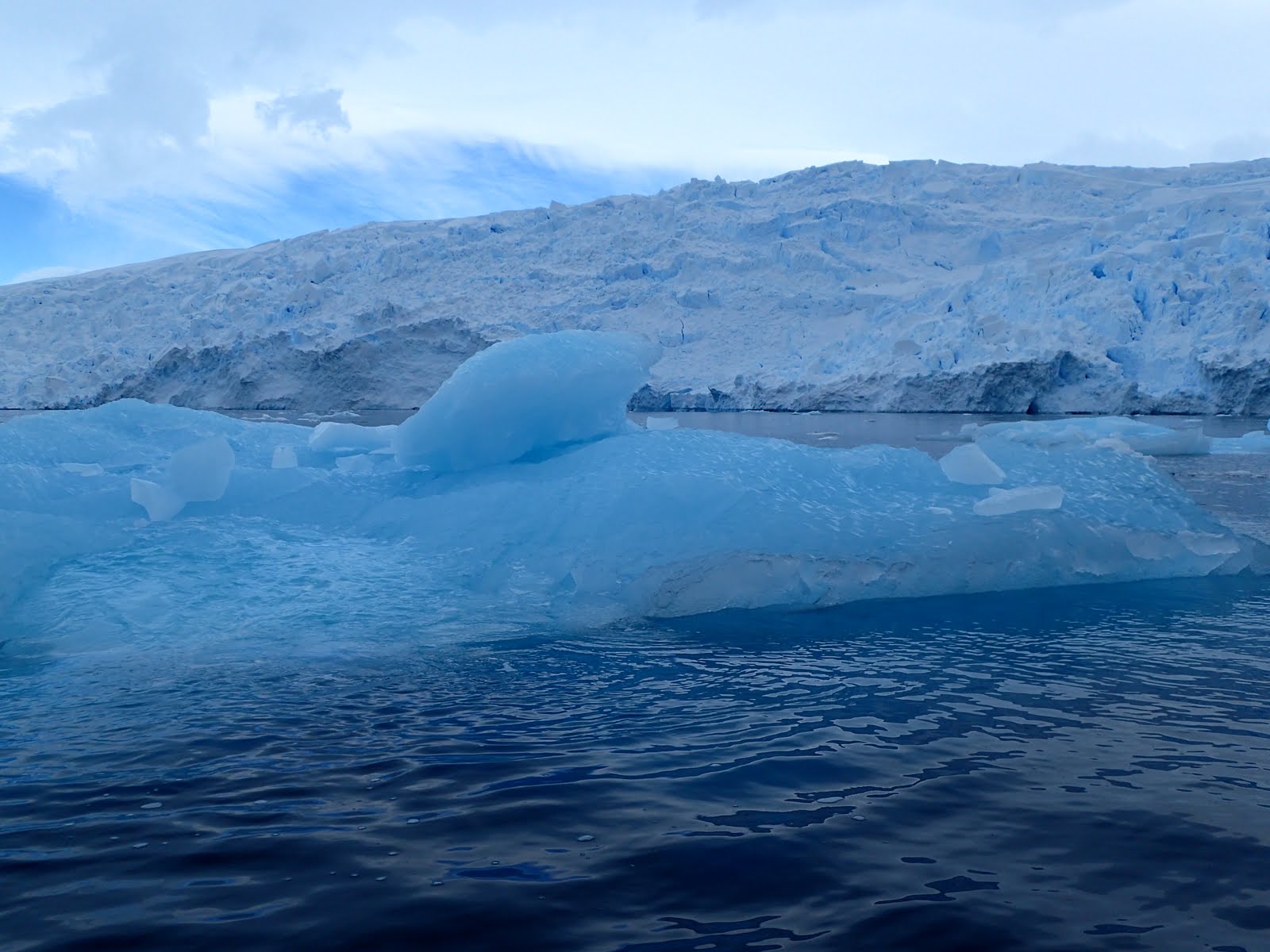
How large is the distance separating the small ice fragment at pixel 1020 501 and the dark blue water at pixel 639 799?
5.64 feet

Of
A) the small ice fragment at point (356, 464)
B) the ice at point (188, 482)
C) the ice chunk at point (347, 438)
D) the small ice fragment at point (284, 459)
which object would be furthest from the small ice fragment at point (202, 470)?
the ice chunk at point (347, 438)

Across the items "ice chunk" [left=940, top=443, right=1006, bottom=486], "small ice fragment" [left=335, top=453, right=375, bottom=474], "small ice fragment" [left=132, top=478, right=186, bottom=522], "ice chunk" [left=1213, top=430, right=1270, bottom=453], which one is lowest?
"ice chunk" [left=1213, top=430, right=1270, bottom=453]

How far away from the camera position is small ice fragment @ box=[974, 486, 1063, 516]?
5.83 meters

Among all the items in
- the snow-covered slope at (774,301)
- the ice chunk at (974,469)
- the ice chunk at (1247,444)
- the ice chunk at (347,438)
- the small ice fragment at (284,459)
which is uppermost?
the snow-covered slope at (774,301)

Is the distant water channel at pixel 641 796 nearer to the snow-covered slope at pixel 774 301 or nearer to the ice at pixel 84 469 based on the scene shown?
the ice at pixel 84 469

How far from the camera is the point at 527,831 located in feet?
7.86

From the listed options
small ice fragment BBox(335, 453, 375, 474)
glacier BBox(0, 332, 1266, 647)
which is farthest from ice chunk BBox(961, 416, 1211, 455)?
small ice fragment BBox(335, 453, 375, 474)

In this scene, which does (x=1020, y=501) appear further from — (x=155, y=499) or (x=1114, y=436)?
(x=1114, y=436)

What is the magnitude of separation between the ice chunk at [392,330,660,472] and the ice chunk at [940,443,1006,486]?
235 centimetres

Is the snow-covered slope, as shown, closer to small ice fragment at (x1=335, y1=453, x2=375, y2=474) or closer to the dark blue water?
small ice fragment at (x1=335, y1=453, x2=375, y2=474)

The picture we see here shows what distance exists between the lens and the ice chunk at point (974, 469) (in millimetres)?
6340

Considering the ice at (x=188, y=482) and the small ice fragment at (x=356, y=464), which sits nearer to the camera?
the ice at (x=188, y=482)

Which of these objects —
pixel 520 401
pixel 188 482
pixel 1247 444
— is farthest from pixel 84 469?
pixel 1247 444

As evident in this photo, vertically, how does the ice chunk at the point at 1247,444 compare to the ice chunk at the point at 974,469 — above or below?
below
